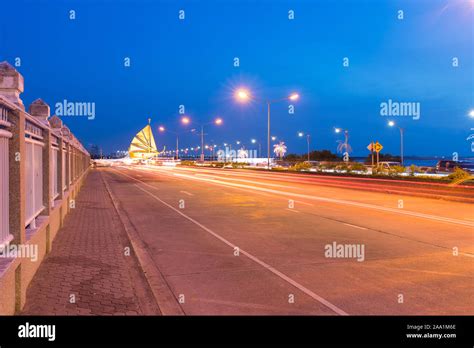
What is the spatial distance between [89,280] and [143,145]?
16814cm

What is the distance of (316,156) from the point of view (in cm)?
11919

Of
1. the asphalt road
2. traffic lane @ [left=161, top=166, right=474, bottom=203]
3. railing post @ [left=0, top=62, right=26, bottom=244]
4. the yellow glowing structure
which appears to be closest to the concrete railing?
railing post @ [left=0, top=62, right=26, bottom=244]

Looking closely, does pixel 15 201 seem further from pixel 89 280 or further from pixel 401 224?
pixel 401 224

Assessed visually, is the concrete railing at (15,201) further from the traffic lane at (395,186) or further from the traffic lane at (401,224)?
the traffic lane at (395,186)

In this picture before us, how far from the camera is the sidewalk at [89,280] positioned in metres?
5.52

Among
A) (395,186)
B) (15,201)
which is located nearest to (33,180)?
(15,201)

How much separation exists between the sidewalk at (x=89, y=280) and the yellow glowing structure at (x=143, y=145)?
161828 millimetres

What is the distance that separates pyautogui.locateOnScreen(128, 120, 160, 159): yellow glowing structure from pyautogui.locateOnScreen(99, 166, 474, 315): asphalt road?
516 feet

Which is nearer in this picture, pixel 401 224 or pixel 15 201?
pixel 15 201

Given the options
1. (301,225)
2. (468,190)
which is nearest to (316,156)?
(468,190)

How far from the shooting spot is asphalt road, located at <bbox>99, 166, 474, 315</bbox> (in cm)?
588

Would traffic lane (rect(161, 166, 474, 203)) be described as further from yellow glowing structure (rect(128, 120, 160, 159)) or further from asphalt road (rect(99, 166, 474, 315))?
yellow glowing structure (rect(128, 120, 160, 159))

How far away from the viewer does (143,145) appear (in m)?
171
